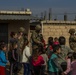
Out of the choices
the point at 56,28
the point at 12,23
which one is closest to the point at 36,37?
the point at 12,23

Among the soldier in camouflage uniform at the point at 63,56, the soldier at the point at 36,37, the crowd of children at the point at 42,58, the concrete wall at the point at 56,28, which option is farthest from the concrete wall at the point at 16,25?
the soldier in camouflage uniform at the point at 63,56

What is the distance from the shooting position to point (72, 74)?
29.8ft

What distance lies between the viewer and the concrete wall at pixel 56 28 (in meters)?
23.0

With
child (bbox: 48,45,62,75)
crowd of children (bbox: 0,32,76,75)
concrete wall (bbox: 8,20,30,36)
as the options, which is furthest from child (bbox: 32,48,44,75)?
concrete wall (bbox: 8,20,30,36)

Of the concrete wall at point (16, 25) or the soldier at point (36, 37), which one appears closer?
the soldier at point (36, 37)

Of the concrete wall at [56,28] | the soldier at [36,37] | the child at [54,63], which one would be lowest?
the child at [54,63]

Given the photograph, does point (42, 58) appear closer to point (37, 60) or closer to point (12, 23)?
point (37, 60)

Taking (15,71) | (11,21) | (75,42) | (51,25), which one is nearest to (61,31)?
(51,25)

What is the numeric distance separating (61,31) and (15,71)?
8.89 meters

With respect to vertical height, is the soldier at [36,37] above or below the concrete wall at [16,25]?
below

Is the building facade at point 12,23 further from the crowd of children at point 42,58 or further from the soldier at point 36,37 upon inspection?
the soldier at point 36,37

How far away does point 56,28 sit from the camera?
23.2m

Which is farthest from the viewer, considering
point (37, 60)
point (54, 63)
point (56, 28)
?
point (56, 28)

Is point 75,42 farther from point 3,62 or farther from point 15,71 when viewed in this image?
point 15,71
